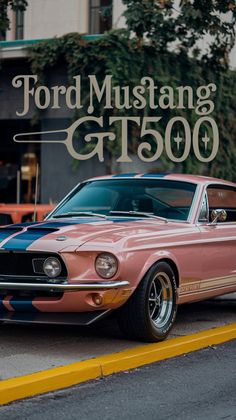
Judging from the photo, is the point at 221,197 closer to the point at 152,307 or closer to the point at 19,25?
the point at 152,307

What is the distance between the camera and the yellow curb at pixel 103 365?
579 centimetres

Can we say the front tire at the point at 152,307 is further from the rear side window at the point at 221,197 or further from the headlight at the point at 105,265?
the rear side window at the point at 221,197

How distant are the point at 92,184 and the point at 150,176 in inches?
26.8

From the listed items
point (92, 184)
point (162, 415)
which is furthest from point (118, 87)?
point (162, 415)

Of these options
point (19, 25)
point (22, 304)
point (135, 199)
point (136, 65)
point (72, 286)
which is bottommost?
point (22, 304)

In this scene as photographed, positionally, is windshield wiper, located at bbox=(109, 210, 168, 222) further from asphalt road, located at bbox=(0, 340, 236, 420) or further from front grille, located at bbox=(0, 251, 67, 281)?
asphalt road, located at bbox=(0, 340, 236, 420)

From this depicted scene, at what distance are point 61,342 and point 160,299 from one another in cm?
100

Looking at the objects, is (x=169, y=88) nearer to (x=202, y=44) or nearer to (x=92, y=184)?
(x=202, y=44)

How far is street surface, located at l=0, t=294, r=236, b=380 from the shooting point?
21.4ft

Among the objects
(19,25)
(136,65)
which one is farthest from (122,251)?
(19,25)

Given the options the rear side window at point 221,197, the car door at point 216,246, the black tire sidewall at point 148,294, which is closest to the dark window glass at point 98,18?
the rear side window at point 221,197

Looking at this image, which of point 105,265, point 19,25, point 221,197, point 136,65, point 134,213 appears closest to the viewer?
point 105,265

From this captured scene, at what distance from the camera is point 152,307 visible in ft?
24.9

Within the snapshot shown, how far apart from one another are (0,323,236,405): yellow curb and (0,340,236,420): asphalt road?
2.5 inches
